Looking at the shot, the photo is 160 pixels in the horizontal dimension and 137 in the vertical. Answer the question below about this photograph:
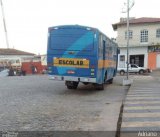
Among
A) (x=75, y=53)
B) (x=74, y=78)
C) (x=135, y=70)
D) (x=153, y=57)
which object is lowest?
(x=135, y=70)

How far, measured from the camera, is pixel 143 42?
48469 mm

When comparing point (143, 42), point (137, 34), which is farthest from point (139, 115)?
point (137, 34)

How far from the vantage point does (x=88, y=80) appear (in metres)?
15.8

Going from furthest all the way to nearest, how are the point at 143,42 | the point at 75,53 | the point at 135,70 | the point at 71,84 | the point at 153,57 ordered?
1. the point at 143,42
2. the point at 153,57
3. the point at 135,70
4. the point at 71,84
5. the point at 75,53

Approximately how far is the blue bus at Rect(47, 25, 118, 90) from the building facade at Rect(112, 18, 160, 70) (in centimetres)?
3263

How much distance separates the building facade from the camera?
47562 mm

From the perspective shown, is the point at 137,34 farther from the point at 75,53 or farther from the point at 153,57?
the point at 75,53

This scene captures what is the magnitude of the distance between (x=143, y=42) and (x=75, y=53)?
34.3 metres

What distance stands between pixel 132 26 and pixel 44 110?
1597 inches

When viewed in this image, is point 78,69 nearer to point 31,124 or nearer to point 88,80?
point 88,80

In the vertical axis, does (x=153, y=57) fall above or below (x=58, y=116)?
above

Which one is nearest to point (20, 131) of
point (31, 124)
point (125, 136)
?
point (31, 124)

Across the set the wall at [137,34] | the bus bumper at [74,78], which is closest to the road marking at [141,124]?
the bus bumper at [74,78]

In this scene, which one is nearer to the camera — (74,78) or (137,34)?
(74,78)
